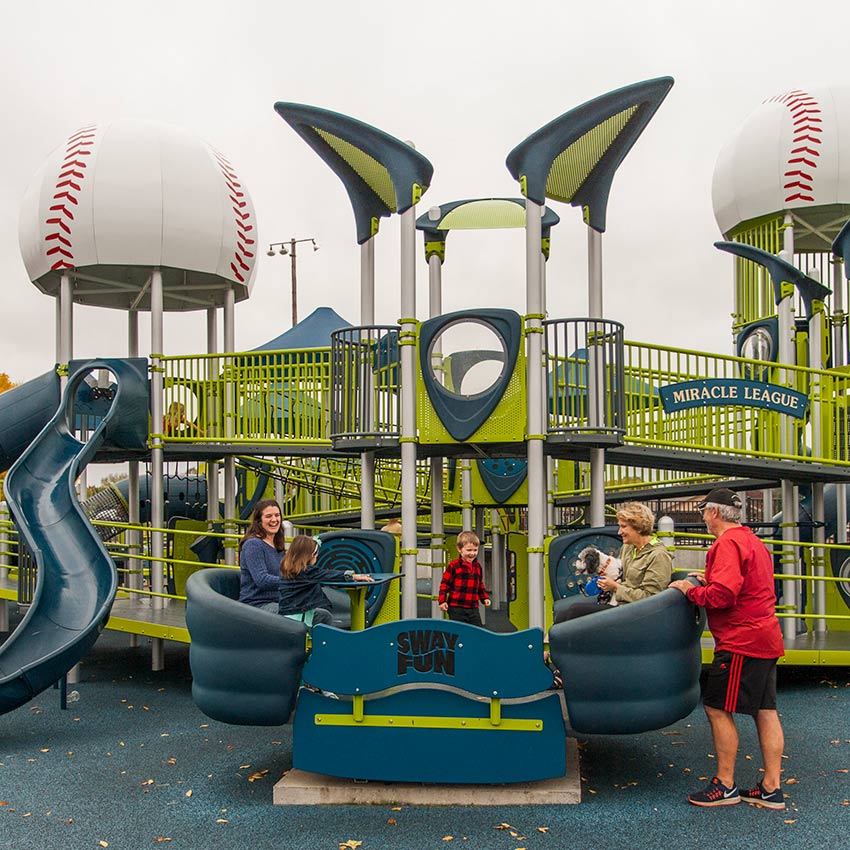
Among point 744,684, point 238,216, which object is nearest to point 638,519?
point 744,684

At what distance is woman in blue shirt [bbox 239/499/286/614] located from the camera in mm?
7191

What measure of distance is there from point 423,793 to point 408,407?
4139 millimetres

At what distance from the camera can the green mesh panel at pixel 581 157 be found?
Answer: 10.0 meters

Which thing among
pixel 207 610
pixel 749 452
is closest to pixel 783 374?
pixel 749 452

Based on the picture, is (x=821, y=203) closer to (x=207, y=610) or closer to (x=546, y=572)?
(x=546, y=572)

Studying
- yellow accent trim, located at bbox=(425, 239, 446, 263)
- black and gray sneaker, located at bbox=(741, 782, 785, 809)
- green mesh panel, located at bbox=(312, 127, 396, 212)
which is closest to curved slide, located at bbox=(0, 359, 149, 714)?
yellow accent trim, located at bbox=(425, 239, 446, 263)

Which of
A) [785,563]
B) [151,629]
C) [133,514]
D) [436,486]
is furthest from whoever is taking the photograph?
[133,514]

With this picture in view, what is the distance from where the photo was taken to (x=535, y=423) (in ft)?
30.8

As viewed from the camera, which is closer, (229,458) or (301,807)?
(301,807)

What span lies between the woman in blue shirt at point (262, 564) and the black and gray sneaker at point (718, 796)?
3.01 meters

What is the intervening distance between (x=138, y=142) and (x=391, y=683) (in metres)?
9.95

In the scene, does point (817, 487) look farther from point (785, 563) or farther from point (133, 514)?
point (133, 514)

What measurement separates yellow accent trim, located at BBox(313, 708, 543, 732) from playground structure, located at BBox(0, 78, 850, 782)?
0.10ft

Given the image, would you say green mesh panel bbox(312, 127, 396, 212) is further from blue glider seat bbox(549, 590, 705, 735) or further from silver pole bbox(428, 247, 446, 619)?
blue glider seat bbox(549, 590, 705, 735)
